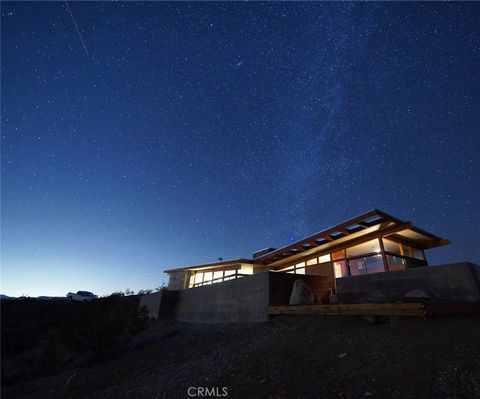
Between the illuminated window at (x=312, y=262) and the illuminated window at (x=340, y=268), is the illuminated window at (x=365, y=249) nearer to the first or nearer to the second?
the illuminated window at (x=340, y=268)

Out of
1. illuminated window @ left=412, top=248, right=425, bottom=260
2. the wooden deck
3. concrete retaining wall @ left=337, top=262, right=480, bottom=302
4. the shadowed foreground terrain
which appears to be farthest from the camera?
illuminated window @ left=412, top=248, right=425, bottom=260

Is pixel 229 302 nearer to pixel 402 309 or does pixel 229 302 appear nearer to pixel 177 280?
pixel 402 309

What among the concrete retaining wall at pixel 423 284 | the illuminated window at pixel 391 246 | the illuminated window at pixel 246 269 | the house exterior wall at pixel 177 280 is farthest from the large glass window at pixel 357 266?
the house exterior wall at pixel 177 280

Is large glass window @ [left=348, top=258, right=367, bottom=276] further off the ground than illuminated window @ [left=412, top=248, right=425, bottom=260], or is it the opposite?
illuminated window @ [left=412, top=248, right=425, bottom=260]

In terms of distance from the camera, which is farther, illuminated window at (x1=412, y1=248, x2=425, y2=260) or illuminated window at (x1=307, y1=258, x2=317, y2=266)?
illuminated window at (x1=307, y1=258, x2=317, y2=266)

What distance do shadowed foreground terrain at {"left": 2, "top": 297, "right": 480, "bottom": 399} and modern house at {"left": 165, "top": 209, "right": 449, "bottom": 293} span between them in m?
5.69

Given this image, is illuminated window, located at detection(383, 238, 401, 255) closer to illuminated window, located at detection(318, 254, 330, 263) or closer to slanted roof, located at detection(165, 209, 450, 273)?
slanted roof, located at detection(165, 209, 450, 273)

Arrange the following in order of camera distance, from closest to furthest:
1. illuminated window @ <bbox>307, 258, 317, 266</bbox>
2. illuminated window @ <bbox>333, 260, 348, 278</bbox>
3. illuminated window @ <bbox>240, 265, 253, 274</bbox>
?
illuminated window @ <bbox>333, 260, 348, 278</bbox> < illuminated window @ <bbox>307, 258, 317, 266</bbox> < illuminated window @ <bbox>240, 265, 253, 274</bbox>

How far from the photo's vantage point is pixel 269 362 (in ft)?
19.0

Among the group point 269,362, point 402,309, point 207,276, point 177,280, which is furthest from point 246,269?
point 402,309

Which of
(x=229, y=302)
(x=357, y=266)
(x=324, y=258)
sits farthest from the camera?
(x=324, y=258)

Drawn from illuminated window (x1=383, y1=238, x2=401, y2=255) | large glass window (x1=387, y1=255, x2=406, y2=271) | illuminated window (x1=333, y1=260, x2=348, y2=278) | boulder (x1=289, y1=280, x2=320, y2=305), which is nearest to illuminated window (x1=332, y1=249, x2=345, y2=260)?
illuminated window (x1=333, y1=260, x2=348, y2=278)

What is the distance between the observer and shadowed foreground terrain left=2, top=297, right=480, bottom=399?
3.95 meters

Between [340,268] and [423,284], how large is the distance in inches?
286
